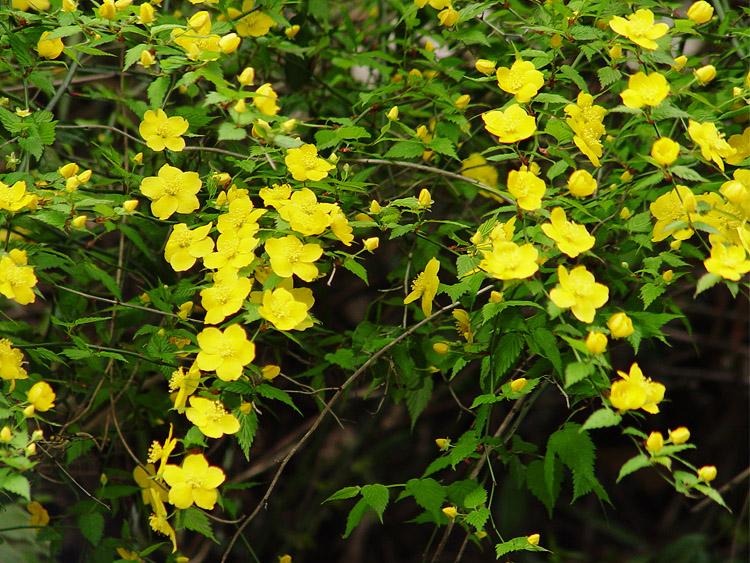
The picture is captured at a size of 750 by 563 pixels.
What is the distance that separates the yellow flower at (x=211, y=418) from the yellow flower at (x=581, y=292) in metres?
0.54

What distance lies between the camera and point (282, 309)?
1.39m

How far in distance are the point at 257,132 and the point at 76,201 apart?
14.3 inches

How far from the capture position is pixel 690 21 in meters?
1.56

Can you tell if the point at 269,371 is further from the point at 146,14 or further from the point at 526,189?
the point at 146,14

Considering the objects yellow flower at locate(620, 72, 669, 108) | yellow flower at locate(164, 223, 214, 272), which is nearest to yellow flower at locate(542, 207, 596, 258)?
yellow flower at locate(620, 72, 669, 108)

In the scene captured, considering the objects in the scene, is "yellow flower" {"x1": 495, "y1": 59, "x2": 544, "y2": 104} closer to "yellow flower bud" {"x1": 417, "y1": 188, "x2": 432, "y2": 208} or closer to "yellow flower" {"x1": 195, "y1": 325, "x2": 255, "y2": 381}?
"yellow flower bud" {"x1": 417, "y1": 188, "x2": 432, "y2": 208}

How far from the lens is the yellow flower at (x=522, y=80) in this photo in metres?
→ 1.47

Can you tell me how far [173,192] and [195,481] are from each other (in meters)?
0.50

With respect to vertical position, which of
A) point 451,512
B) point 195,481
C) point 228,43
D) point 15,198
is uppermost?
point 228,43

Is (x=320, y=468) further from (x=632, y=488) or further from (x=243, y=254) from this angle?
(x=243, y=254)

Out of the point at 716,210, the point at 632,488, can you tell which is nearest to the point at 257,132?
the point at 716,210

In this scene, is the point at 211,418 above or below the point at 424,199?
below

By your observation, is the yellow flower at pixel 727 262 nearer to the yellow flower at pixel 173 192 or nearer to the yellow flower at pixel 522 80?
the yellow flower at pixel 522 80

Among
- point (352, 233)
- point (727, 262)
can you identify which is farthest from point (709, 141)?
point (352, 233)
